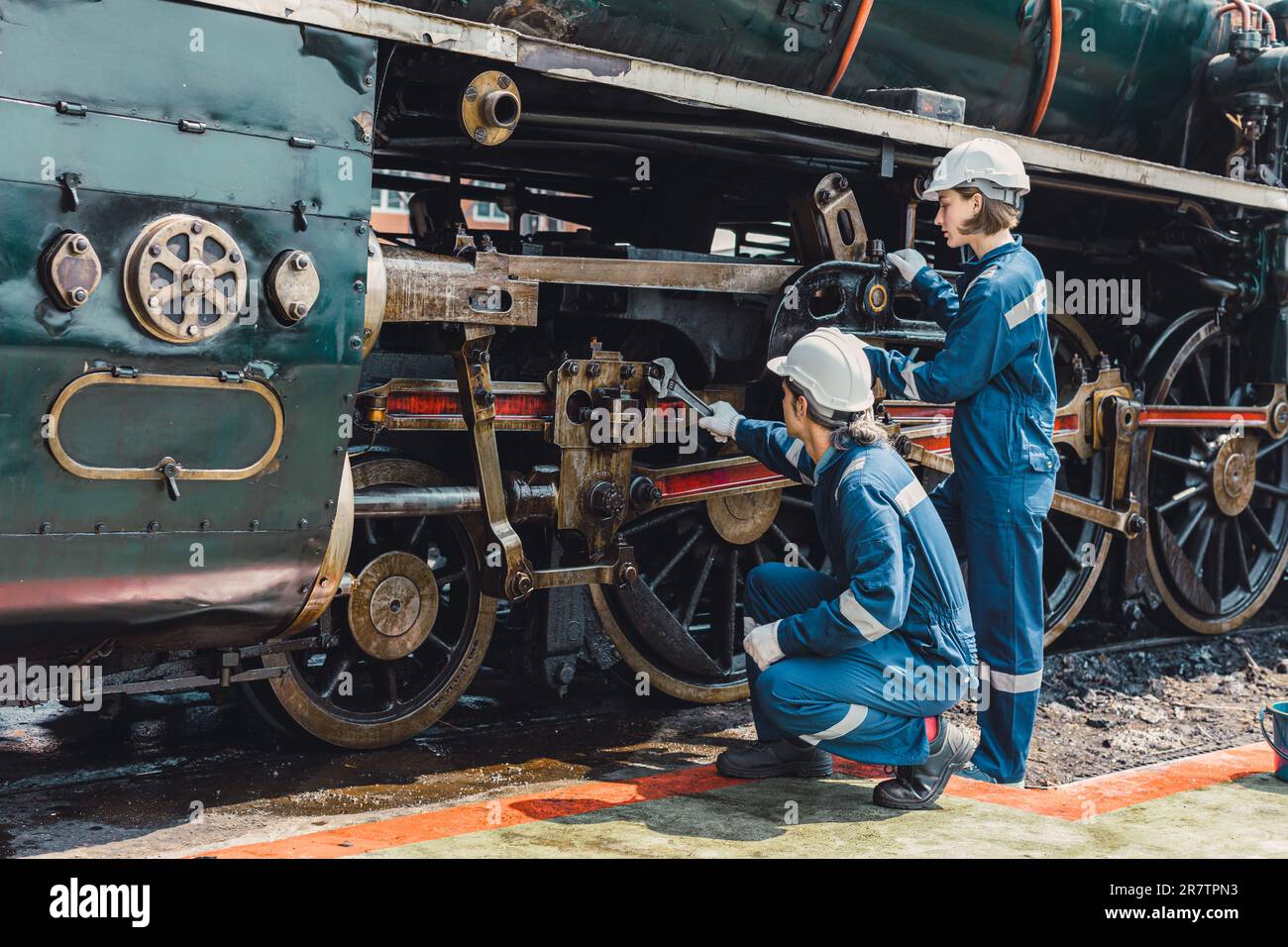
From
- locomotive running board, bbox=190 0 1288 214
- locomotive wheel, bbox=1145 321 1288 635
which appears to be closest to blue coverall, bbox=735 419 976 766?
locomotive running board, bbox=190 0 1288 214

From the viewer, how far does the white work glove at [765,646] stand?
4301mm

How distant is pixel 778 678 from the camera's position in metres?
4.30

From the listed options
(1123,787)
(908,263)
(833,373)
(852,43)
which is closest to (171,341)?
(833,373)

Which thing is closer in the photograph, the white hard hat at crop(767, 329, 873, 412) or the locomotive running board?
the locomotive running board

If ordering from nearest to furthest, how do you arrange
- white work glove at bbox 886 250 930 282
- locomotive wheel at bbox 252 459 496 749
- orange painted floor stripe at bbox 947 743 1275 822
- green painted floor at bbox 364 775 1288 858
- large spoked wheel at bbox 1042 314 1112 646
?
green painted floor at bbox 364 775 1288 858, orange painted floor stripe at bbox 947 743 1275 822, locomotive wheel at bbox 252 459 496 749, white work glove at bbox 886 250 930 282, large spoked wheel at bbox 1042 314 1112 646

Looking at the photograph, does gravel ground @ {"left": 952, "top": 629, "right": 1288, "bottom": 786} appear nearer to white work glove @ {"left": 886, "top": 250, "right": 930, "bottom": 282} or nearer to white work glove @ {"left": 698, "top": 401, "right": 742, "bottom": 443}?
white work glove @ {"left": 698, "top": 401, "right": 742, "bottom": 443}

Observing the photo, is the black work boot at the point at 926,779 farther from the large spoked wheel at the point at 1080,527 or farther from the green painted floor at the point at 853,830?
the large spoked wheel at the point at 1080,527

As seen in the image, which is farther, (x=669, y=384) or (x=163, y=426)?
(x=669, y=384)

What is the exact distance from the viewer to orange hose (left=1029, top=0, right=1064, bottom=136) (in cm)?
586

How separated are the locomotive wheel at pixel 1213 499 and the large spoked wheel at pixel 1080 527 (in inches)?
12.7

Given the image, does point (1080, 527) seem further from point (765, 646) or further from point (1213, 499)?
point (765, 646)

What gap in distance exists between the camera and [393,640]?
475cm

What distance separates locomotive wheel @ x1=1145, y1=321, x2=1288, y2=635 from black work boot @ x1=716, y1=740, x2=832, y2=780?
3.31 m

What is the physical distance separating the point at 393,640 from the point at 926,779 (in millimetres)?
1706
